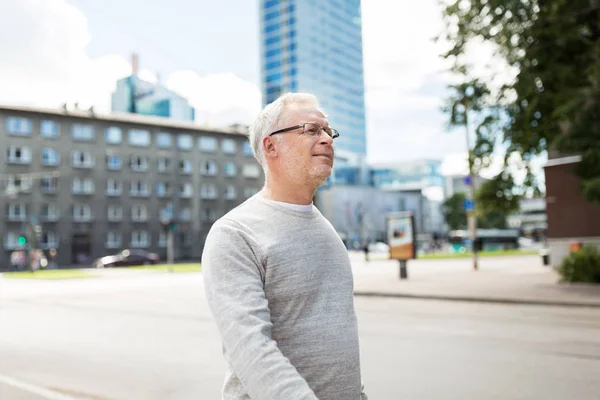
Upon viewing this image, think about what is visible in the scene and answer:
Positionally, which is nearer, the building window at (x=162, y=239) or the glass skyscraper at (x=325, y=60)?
the building window at (x=162, y=239)

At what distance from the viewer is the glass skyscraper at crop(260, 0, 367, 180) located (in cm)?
13062

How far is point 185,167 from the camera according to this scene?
68.4m

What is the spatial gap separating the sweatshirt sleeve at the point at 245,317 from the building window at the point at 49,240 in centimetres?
6023

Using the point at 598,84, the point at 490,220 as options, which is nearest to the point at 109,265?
the point at 598,84

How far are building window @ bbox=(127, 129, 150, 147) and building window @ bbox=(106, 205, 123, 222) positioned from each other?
7.00 meters

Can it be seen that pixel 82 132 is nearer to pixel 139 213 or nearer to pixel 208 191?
pixel 139 213

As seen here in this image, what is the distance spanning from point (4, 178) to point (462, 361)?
53.8 m

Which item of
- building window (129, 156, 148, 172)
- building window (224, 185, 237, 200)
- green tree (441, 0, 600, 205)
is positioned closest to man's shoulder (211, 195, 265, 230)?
green tree (441, 0, 600, 205)

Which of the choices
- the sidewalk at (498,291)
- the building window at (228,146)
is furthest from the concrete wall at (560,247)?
the building window at (228,146)

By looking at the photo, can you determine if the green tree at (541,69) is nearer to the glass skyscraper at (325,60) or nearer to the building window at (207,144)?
the building window at (207,144)

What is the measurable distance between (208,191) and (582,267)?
5521cm

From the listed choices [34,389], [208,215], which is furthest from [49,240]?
[34,389]

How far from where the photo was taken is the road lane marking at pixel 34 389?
639 centimetres

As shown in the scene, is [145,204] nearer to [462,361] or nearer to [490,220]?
[462,361]
